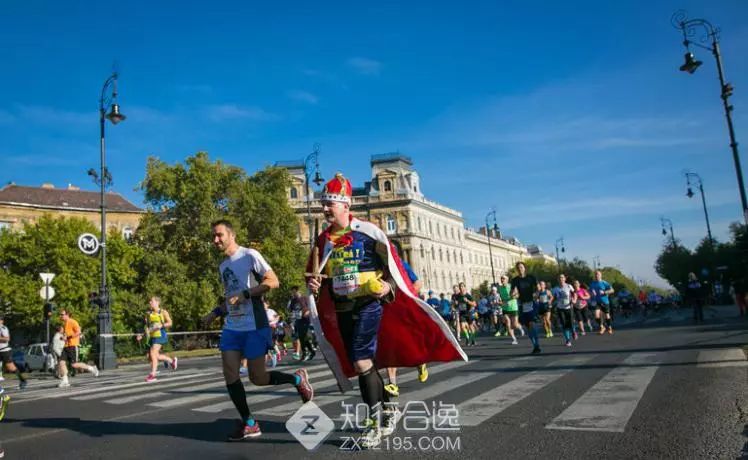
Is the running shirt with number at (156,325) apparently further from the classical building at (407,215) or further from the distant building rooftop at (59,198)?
the classical building at (407,215)

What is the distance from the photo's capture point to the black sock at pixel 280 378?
5.63m

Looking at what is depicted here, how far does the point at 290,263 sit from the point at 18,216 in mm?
32309

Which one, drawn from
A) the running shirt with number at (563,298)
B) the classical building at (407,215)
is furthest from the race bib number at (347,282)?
the classical building at (407,215)

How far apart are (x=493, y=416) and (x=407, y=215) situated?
79.6m

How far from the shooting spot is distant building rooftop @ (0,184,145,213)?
6175 centimetres

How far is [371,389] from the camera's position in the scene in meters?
4.73

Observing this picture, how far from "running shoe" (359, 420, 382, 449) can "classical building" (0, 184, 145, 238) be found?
59.7 metres

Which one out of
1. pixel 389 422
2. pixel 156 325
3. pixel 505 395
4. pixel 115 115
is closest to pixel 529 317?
pixel 505 395

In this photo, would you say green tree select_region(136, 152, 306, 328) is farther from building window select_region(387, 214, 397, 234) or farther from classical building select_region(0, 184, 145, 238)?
building window select_region(387, 214, 397, 234)

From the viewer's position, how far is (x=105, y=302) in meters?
22.2

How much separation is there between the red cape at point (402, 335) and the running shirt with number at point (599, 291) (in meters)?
15.0

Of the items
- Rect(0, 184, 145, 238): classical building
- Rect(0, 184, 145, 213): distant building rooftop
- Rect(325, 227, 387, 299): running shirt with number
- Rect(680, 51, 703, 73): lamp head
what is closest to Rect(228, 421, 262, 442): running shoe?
Rect(325, 227, 387, 299): running shirt with number

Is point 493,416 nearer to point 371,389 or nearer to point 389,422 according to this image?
point 389,422

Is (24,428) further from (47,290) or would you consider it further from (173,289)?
(173,289)
